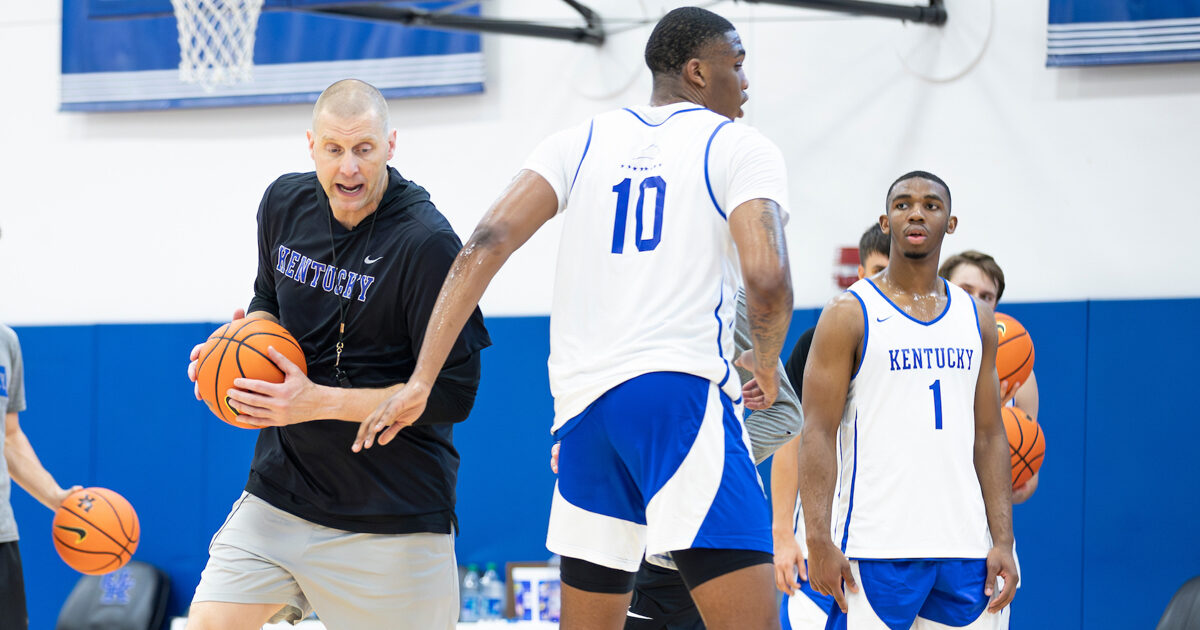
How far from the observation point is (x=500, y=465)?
299 inches

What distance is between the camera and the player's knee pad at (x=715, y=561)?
2.69 meters

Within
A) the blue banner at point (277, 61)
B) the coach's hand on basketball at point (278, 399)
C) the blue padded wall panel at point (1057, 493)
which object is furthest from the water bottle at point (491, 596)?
the coach's hand on basketball at point (278, 399)

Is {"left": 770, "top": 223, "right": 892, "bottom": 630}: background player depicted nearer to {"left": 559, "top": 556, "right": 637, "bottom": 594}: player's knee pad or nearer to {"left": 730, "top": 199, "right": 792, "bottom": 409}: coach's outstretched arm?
{"left": 559, "top": 556, "right": 637, "bottom": 594}: player's knee pad

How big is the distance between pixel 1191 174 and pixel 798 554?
3.94m

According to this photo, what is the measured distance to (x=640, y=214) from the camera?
9.19 ft

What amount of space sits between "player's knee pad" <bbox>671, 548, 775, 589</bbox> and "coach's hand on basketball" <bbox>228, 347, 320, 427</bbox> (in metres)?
1.08

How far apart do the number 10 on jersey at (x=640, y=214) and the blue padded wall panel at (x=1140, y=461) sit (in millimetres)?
4840

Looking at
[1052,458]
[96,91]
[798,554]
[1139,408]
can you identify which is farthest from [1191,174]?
[96,91]

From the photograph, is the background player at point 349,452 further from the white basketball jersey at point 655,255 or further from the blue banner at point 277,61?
the blue banner at point 277,61

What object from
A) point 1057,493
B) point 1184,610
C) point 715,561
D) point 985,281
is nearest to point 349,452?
point 715,561

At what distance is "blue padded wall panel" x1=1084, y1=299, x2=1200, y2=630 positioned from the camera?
6660 millimetres

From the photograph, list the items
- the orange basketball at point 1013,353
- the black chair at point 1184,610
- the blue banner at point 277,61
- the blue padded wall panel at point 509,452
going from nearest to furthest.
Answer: the orange basketball at point 1013,353 < the black chair at point 1184,610 < the blue padded wall panel at point 509,452 < the blue banner at point 277,61

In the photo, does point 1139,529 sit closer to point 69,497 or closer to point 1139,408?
point 1139,408

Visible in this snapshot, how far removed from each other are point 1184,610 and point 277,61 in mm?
6553
